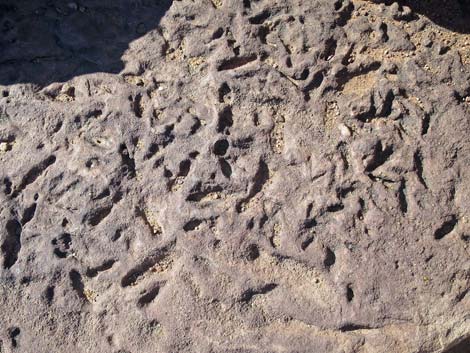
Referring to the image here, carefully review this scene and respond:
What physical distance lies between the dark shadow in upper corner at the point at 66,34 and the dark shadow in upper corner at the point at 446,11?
0.81 m

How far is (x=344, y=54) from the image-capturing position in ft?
6.06

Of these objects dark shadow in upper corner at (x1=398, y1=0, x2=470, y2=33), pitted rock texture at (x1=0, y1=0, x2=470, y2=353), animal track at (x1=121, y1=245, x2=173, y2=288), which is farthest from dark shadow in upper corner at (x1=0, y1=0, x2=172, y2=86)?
dark shadow in upper corner at (x1=398, y1=0, x2=470, y2=33)

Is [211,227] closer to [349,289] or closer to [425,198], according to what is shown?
[349,289]

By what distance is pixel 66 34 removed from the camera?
187cm

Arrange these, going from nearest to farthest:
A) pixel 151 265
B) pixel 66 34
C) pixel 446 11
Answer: pixel 151 265, pixel 66 34, pixel 446 11

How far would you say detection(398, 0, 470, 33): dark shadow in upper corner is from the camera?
1.96 m

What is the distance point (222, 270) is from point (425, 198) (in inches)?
23.2

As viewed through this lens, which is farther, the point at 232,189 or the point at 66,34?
the point at 66,34

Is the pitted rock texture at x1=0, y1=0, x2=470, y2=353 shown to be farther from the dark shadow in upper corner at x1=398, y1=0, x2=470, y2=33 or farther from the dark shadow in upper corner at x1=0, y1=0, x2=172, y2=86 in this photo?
the dark shadow in upper corner at x1=398, y1=0, x2=470, y2=33

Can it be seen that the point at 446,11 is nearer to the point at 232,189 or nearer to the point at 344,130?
the point at 344,130

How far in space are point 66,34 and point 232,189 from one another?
72 cm

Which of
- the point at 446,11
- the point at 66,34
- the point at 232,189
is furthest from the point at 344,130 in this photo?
the point at 66,34

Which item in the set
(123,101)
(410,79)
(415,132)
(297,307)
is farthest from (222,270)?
(410,79)

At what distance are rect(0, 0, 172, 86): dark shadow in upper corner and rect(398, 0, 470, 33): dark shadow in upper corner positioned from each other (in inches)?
31.9
